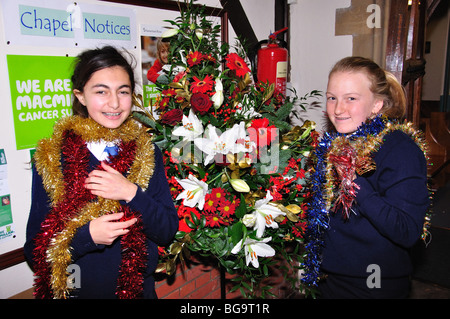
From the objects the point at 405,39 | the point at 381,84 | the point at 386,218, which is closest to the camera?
→ the point at 386,218

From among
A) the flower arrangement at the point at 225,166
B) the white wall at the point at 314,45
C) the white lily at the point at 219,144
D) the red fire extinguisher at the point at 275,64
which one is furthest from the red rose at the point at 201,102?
the white wall at the point at 314,45

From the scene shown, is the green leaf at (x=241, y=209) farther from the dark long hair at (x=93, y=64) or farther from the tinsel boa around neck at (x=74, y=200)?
the dark long hair at (x=93, y=64)

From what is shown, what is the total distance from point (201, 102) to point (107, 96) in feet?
1.05

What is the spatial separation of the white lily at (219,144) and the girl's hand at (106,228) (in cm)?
34

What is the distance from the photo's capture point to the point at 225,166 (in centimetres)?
123

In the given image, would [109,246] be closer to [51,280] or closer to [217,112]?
[51,280]

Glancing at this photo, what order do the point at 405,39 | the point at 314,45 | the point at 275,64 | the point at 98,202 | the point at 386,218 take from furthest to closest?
the point at 314,45 < the point at 405,39 < the point at 275,64 < the point at 98,202 < the point at 386,218

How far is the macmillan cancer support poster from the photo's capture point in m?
1.25

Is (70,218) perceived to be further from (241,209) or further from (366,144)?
(366,144)

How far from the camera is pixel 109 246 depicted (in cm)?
118

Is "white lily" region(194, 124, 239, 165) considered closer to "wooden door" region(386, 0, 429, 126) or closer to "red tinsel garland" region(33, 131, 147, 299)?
"red tinsel garland" region(33, 131, 147, 299)

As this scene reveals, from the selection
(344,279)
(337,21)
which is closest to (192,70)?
(344,279)

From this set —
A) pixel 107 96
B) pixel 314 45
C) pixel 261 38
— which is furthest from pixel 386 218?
pixel 314 45

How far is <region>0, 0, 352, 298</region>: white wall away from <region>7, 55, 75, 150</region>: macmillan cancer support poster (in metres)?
0.02
